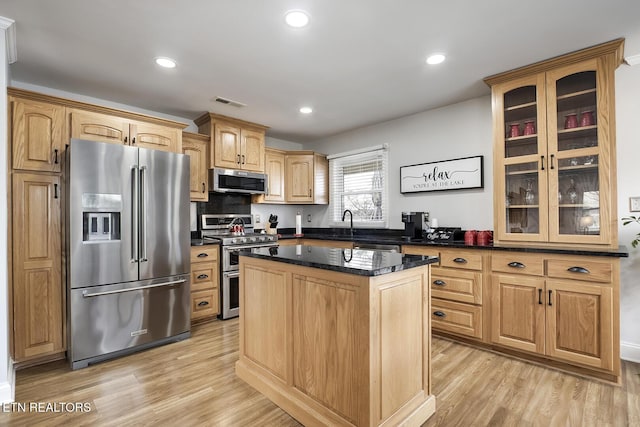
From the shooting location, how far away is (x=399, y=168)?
168 inches

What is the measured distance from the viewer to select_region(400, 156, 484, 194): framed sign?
3531 millimetres

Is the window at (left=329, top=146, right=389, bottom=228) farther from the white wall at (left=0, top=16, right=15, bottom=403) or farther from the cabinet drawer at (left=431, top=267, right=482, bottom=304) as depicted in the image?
the white wall at (left=0, top=16, right=15, bottom=403)

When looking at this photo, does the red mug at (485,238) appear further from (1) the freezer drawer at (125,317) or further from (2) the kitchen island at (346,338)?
(1) the freezer drawer at (125,317)

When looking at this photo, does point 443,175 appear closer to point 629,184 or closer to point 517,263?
point 517,263

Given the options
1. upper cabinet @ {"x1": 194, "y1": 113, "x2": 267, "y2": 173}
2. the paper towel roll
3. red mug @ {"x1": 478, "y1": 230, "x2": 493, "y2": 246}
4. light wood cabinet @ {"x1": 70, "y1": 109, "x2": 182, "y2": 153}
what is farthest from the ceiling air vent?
red mug @ {"x1": 478, "y1": 230, "x2": 493, "y2": 246}

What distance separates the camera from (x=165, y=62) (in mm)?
2670

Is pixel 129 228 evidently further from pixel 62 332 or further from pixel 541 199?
pixel 541 199

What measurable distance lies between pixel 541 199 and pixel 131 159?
11.8 ft

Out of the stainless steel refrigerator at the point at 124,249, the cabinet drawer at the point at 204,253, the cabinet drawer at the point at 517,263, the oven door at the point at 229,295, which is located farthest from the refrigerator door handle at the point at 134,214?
the cabinet drawer at the point at 517,263

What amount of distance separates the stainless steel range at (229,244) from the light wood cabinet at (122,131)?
1.19 metres

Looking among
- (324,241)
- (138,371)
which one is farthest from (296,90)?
(138,371)

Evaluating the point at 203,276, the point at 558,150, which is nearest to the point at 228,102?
the point at 203,276

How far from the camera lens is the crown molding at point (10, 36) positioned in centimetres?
210

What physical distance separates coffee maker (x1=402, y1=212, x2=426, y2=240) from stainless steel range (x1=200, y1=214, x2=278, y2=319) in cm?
179
